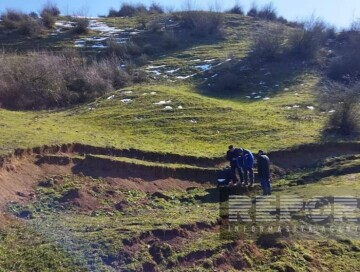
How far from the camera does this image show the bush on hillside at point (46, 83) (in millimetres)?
31734

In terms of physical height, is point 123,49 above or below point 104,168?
above

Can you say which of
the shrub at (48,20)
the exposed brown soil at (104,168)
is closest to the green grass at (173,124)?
the exposed brown soil at (104,168)

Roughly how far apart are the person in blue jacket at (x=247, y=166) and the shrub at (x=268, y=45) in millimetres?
26239

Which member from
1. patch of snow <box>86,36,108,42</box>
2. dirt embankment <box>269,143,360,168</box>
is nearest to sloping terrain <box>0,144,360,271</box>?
dirt embankment <box>269,143,360,168</box>

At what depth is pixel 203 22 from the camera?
187 feet

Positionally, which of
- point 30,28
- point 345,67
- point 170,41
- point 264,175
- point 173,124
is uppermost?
point 30,28

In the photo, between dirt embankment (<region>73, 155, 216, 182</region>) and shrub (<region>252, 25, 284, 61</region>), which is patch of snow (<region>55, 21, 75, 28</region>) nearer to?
shrub (<region>252, 25, 284, 61</region>)

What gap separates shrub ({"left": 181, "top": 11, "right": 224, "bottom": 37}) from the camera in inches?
2221

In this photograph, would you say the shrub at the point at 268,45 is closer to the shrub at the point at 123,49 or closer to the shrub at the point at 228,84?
the shrub at the point at 228,84

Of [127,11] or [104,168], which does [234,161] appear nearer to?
[104,168]

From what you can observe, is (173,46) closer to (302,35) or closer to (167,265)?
(302,35)

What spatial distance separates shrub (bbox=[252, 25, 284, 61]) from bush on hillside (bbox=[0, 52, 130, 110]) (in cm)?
1459

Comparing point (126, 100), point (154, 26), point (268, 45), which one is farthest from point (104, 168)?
point (154, 26)

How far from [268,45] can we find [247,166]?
1102 inches
